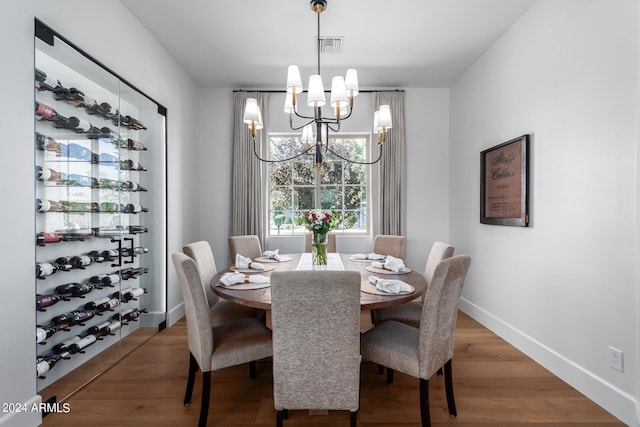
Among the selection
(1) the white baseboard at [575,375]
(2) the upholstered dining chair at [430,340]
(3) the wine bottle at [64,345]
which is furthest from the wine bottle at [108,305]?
(1) the white baseboard at [575,375]

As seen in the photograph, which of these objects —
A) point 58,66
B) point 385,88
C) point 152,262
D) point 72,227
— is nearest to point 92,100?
point 58,66

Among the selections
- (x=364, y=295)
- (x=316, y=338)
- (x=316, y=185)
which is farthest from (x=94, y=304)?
(x=316, y=185)

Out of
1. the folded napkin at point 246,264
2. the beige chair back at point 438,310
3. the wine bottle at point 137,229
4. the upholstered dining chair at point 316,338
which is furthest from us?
the wine bottle at point 137,229

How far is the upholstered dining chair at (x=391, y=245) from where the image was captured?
11.1ft

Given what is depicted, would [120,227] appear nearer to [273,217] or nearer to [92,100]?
[92,100]

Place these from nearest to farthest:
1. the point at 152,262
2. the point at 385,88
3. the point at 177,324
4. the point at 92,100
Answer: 1. the point at 92,100
2. the point at 152,262
3. the point at 177,324
4. the point at 385,88

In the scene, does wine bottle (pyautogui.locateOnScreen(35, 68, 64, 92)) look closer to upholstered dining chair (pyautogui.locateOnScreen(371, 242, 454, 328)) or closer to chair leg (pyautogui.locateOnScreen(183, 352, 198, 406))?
chair leg (pyautogui.locateOnScreen(183, 352, 198, 406))

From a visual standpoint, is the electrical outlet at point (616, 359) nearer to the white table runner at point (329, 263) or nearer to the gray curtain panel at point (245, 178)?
the white table runner at point (329, 263)

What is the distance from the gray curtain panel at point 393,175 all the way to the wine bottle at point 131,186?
9.13ft

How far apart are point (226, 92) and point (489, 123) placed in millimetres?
3274

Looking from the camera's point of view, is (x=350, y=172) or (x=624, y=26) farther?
(x=350, y=172)

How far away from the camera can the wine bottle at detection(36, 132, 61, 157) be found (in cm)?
190

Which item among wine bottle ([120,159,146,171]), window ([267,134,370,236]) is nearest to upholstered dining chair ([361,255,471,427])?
wine bottle ([120,159,146,171])

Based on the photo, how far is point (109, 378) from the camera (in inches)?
93.4
